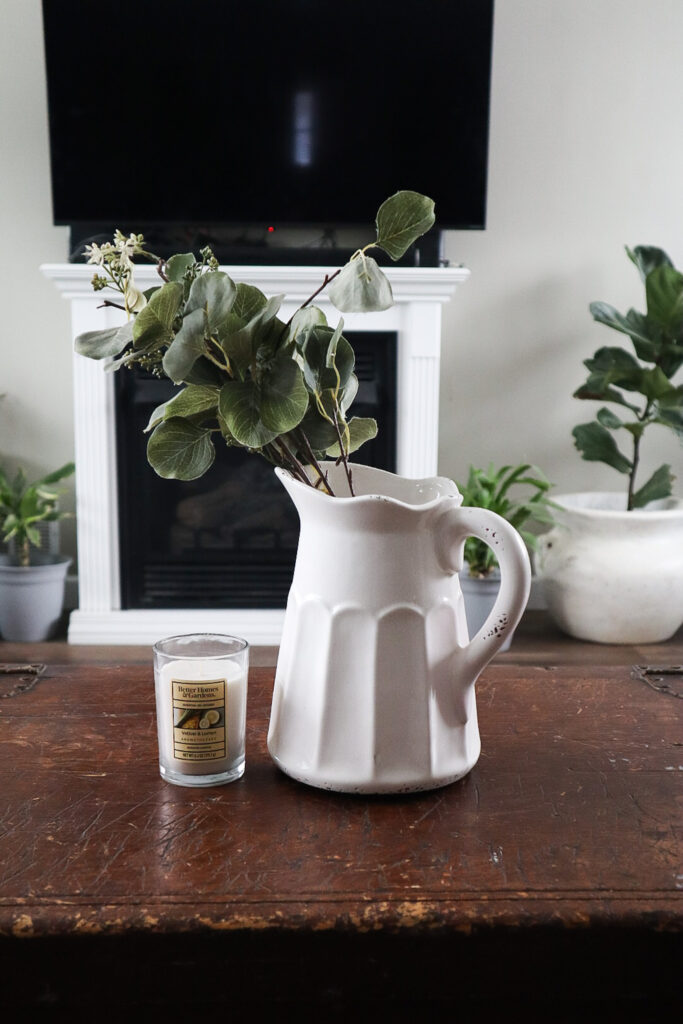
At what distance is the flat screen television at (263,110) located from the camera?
260 cm

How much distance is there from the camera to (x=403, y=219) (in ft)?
2.41

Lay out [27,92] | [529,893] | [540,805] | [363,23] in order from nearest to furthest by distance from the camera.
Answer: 1. [529,893]
2. [540,805]
3. [363,23]
4. [27,92]

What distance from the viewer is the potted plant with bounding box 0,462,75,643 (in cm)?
268

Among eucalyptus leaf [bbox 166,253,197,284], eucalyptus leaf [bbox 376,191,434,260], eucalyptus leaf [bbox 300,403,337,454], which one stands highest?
eucalyptus leaf [bbox 376,191,434,260]

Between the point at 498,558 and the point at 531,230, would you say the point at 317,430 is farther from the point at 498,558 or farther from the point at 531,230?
the point at 531,230

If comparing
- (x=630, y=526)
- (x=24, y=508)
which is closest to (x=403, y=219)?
(x=630, y=526)

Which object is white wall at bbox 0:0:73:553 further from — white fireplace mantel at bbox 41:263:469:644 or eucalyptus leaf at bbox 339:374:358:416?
eucalyptus leaf at bbox 339:374:358:416

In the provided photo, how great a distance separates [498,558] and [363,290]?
22cm

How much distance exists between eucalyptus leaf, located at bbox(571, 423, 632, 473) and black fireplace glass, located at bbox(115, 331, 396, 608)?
0.55 meters

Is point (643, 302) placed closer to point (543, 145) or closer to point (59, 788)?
point (543, 145)

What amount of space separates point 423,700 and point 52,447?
249cm

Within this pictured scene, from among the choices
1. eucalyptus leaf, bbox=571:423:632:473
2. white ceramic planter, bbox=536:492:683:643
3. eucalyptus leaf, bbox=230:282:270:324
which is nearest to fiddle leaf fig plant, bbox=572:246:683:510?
eucalyptus leaf, bbox=571:423:632:473

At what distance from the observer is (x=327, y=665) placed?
0.74m

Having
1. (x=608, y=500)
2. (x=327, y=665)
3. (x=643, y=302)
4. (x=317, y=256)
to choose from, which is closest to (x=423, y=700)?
(x=327, y=665)
